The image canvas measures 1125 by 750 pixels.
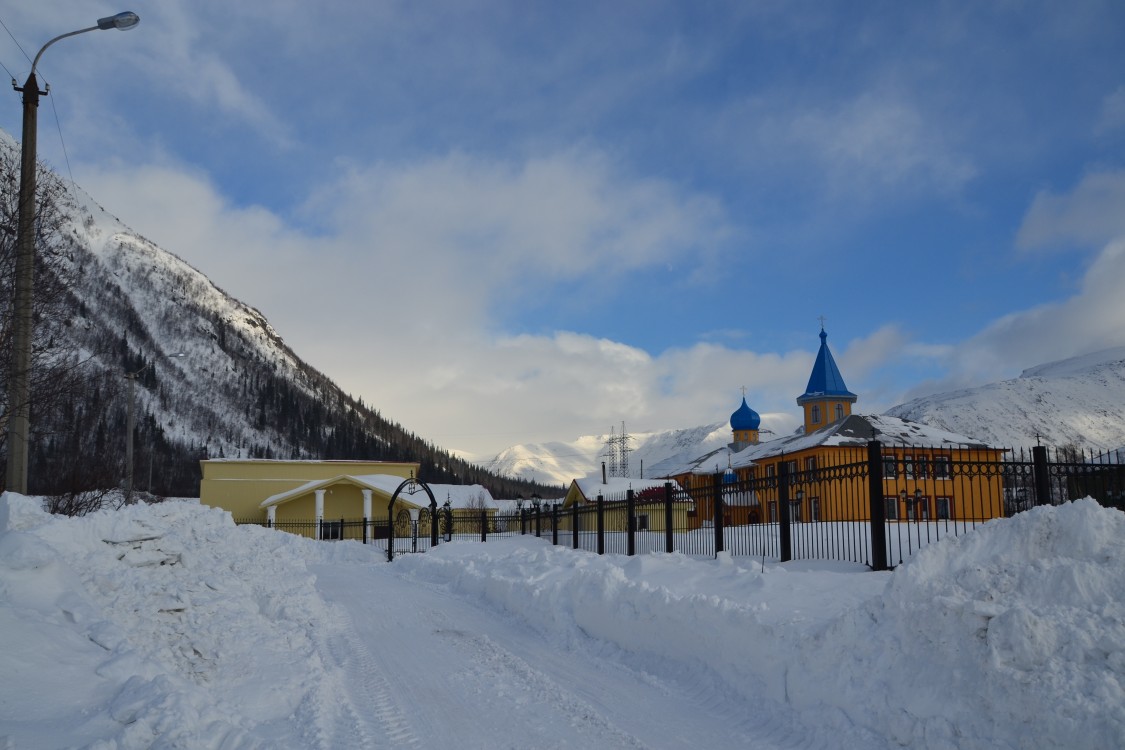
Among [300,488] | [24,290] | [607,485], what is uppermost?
[24,290]

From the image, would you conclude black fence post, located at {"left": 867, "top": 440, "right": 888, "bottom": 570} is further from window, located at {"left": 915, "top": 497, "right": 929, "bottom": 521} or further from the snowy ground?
window, located at {"left": 915, "top": 497, "right": 929, "bottom": 521}

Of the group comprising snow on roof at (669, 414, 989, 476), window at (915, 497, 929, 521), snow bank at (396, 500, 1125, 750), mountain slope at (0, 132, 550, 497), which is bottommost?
snow bank at (396, 500, 1125, 750)

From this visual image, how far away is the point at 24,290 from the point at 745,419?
71.6 metres

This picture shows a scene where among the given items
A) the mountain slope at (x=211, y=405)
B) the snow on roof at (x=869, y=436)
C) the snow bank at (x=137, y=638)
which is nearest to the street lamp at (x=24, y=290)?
the snow bank at (x=137, y=638)

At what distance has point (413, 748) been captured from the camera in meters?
6.16

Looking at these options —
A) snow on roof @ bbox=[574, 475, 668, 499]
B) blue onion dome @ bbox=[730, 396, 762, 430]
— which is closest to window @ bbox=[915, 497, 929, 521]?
snow on roof @ bbox=[574, 475, 668, 499]

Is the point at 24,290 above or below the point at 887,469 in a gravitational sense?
above

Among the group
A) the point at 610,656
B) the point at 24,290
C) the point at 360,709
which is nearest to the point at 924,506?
the point at 610,656

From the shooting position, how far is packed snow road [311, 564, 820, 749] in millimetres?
6430

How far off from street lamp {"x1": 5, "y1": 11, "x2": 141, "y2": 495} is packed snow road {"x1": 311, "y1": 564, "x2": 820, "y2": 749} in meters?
4.87

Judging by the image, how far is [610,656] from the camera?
970 centimetres

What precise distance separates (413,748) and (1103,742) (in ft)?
15.3

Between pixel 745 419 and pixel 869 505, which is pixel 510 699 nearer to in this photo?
pixel 869 505

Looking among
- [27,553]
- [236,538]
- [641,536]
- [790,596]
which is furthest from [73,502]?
[790,596]
